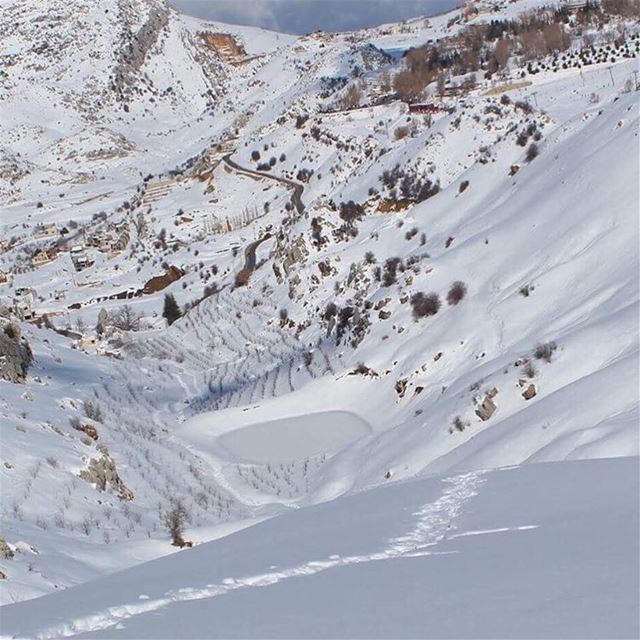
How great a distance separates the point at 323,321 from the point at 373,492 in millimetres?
20244

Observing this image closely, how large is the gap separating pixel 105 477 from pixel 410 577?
32.4ft

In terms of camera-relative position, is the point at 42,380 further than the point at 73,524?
Yes

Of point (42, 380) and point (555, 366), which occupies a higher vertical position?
point (42, 380)

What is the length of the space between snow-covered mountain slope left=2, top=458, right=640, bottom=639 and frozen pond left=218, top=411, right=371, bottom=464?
11022mm

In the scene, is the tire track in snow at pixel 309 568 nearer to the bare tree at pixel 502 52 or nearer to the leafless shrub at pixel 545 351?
the leafless shrub at pixel 545 351

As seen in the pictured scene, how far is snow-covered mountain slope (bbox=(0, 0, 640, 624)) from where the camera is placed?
12.9 m

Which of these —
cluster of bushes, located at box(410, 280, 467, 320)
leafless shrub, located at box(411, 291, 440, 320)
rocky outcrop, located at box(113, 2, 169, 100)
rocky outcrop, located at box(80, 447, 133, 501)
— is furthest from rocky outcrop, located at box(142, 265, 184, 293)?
rocky outcrop, located at box(113, 2, 169, 100)

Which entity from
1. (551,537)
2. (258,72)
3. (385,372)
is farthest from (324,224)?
Result: (258,72)

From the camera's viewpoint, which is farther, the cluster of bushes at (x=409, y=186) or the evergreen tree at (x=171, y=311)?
the cluster of bushes at (x=409, y=186)

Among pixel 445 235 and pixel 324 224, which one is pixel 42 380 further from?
pixel 324 224

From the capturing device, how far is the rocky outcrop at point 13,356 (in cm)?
2039

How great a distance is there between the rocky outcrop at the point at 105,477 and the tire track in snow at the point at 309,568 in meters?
7.58

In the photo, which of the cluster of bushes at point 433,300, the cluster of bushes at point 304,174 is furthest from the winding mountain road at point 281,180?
the cluster of bushes at point 433,300

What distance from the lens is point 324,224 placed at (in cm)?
3734
